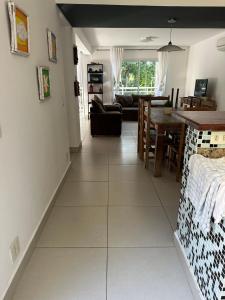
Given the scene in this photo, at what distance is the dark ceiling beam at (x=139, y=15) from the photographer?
2.99 m

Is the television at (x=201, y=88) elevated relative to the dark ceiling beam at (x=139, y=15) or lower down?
lower down

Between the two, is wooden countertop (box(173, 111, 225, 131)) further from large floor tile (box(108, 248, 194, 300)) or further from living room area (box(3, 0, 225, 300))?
large floor tile (box(108, 248, 194, 300))

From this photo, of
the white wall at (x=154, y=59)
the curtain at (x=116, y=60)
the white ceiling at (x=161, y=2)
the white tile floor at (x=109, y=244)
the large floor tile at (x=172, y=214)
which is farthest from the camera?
the white wall at (x=154, y=59)

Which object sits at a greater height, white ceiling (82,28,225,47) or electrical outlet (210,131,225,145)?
white ceiling (82,28,225,47)

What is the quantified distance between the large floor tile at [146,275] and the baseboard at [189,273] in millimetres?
37

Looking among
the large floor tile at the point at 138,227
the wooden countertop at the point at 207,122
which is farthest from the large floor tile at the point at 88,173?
the wooden countertop at the point at 207,122

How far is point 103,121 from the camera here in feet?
18.2

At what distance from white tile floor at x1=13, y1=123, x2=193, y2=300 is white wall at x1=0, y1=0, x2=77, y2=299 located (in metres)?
0.23

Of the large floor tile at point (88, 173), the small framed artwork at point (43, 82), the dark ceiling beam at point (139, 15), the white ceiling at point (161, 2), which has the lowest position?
the large floor tile at point (88, 173)

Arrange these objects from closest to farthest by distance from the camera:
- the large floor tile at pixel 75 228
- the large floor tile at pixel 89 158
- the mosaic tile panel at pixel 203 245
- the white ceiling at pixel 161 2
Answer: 1. the mosaic tile panel at pixel 203 245
2. the large floor tile at pixel 75 228
3. the white ceiling at pixel 161 2
4. the large floor tile at pixel 89 158

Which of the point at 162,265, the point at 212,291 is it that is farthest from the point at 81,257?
the point at 212,291

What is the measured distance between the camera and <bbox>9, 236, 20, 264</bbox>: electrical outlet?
150 cm

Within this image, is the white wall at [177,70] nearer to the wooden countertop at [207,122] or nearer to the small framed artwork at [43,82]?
the small framed artwork at [43,82]

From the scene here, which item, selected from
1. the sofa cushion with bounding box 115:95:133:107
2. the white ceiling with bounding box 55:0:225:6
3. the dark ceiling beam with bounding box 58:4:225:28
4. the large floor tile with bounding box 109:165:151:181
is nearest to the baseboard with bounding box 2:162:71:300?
the large floor tile with bounding box 109:165:151:181
